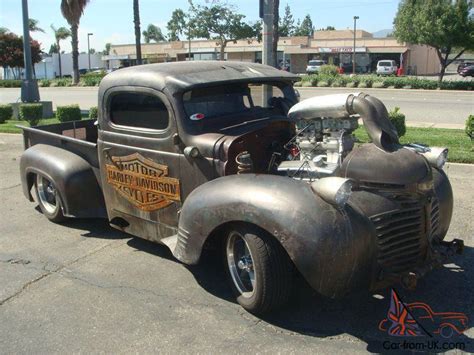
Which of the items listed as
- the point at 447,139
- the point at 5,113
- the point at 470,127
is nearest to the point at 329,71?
the point at 5,113

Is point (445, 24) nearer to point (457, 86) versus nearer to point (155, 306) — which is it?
point (457, 86)

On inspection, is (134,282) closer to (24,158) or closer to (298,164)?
(298,164)

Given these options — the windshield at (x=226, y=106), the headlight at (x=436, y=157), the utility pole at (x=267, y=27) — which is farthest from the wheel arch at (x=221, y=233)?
the utility pole at (x=267, y=27)

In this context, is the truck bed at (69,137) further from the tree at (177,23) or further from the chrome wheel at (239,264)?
the tree at (177,23)

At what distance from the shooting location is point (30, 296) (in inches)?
161

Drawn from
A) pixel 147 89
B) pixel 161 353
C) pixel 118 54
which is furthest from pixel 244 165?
pixel 118 54

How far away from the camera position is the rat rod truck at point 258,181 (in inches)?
129

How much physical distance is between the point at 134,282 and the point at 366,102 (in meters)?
2.33

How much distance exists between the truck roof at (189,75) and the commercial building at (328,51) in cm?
5504

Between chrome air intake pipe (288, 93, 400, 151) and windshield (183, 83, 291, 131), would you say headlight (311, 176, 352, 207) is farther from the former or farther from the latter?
windshield (183, 83, 291, 131)

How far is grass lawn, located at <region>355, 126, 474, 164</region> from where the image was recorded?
8273 mm

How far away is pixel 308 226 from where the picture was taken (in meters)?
3.18

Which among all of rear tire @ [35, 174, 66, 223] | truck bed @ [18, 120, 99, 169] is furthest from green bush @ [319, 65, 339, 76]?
rear tire @ [35, 174, 66, 223]

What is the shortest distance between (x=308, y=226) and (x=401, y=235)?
2.42 feet
